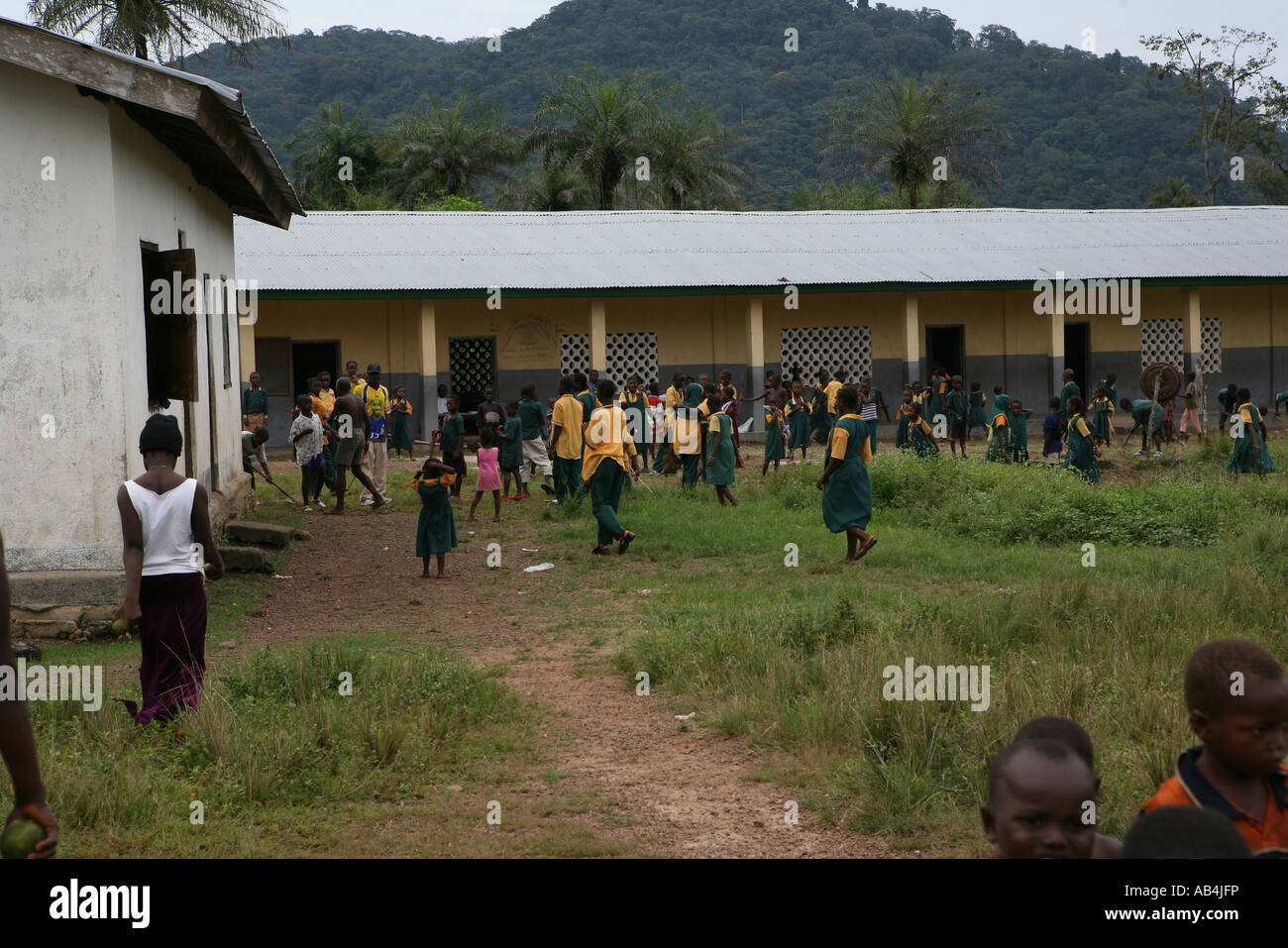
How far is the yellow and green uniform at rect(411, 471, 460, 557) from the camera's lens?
1083 cm

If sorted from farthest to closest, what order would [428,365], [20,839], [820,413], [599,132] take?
[599,132] < [428,365] < [820,413] < [20,839]

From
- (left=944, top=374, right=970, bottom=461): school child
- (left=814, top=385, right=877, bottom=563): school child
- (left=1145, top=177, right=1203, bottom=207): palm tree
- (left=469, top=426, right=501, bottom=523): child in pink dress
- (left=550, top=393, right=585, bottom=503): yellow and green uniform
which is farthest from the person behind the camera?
(left=1145, top=177, right=1203, bottom=207): palm tree

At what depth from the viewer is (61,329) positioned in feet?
27.2

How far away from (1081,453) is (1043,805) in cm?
1412

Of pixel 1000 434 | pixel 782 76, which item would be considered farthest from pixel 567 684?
pixel 782 76

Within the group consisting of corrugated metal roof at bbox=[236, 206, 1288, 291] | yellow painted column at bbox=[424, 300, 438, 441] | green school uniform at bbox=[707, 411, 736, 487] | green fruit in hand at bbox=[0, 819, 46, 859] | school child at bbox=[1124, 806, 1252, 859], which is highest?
corrugated metal roof at bbox=[236, 206, 1288, 291]

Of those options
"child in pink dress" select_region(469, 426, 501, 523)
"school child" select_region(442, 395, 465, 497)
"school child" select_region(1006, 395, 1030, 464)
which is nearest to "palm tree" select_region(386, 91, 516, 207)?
"school child" select_region(1006, 395, 1030, 464)

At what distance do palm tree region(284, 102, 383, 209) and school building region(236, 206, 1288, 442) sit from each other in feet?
60.4

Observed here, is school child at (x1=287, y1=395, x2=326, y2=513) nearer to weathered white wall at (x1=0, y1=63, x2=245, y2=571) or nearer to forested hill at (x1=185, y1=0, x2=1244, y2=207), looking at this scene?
weathered white wall at (x1=0, y1=63, x2=245, y2=571)

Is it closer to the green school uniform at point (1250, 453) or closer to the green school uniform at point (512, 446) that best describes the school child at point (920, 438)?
the green school uniform at point (1250, 453)

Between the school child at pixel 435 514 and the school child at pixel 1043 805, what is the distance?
27.8 feet

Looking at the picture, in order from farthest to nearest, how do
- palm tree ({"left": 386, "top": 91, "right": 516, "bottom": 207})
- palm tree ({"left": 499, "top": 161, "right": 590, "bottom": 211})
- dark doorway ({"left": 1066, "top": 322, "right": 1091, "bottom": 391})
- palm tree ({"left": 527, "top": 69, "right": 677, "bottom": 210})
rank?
palm tree ({"left": 386, "top": 91, "right": 516, "bottom": 207})
palm tree ({"left": 499, "top": 161, "right": 590, "bottom": 211})
palm tree ({"left": 527, "top": 69, "right": 677, "bottom": 210})
dark doorway ({"left": 1066, "top": 322, "right": 1091, "bottom": 391})

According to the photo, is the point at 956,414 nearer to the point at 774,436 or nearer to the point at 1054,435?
the point at 1054,435

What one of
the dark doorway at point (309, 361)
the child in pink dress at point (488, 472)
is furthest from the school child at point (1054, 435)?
the dark doorway at point (309, 361)
